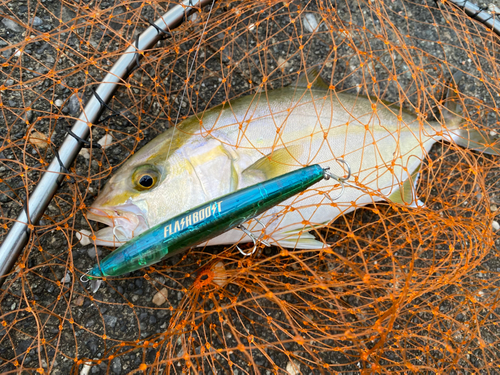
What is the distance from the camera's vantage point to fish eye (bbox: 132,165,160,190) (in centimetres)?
184

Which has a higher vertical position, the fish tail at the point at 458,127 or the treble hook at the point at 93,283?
the fish tail at the point at 458,127

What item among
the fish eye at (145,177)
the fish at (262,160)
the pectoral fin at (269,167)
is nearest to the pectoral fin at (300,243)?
the fish at (262,160)

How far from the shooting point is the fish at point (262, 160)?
183cm

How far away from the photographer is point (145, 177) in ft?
6.07

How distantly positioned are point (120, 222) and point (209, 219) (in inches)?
23.4

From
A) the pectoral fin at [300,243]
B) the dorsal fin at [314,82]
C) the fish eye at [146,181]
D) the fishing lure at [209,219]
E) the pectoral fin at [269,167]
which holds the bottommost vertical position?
the pectoral fin at [300,243]

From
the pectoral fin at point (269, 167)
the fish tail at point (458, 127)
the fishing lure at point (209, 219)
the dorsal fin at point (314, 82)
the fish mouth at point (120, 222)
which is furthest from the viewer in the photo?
the fish tail at point (458, 127)

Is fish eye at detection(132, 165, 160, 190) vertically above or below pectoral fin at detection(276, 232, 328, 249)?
above

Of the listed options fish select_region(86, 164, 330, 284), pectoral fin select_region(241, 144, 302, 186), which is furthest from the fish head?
fish select_region(86, 164, 330, 284)

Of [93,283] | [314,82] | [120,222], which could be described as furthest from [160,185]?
[314,82]

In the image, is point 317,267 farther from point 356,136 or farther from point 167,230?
point 167,230

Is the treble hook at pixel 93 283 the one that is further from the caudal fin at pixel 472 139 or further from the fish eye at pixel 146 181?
the caudal fin at pixel 472 139

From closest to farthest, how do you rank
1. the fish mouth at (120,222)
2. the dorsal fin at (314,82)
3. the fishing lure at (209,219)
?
the fishing lure at (209,219) < the fish mouth at (120,222) < the dorsal fin at (314,82)

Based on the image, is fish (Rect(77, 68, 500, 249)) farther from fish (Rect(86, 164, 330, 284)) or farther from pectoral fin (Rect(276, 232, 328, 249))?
fish (Rect(86, 164, 330, 284))
